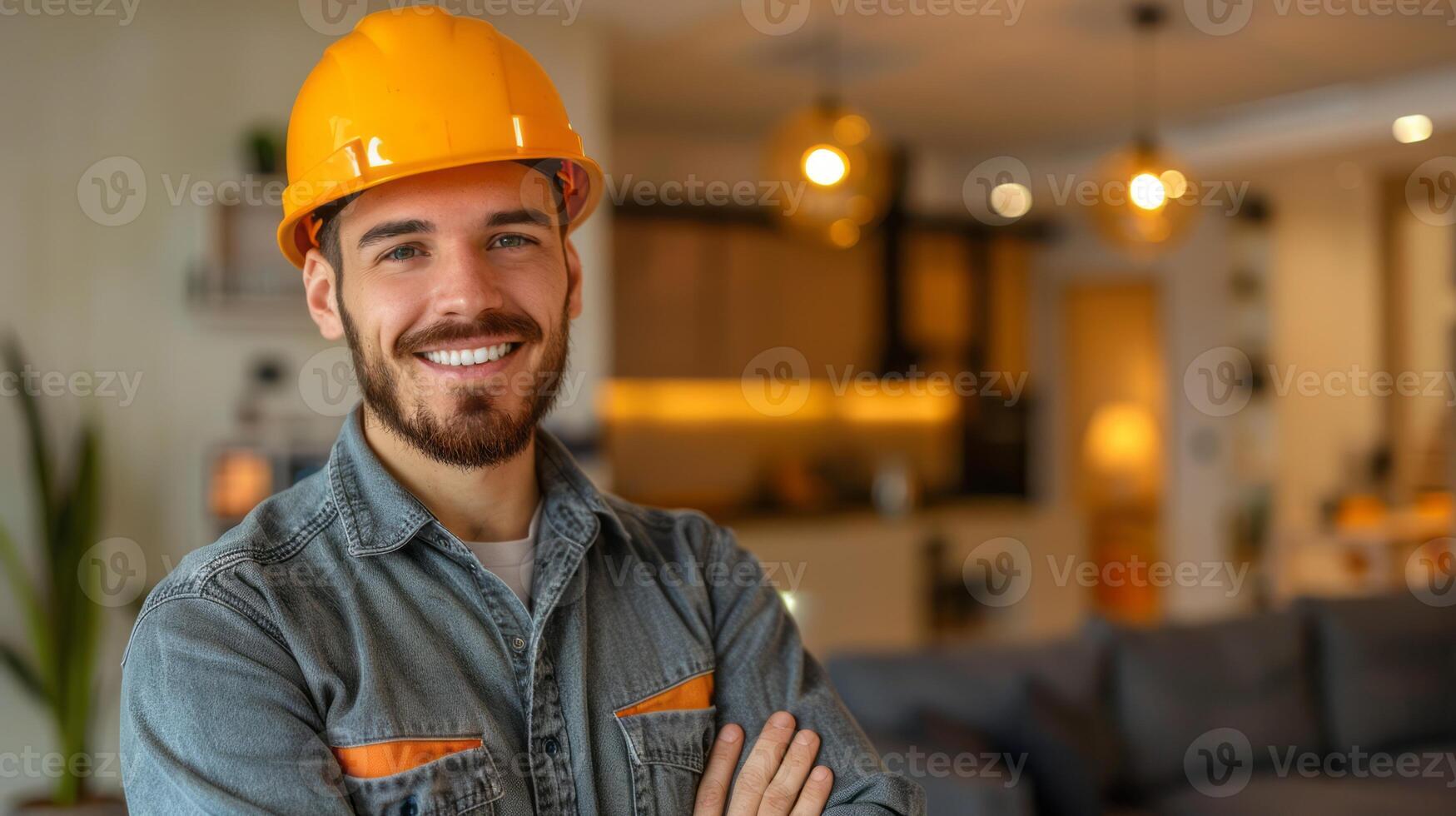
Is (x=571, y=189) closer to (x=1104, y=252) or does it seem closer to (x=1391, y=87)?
(x=1391, y=87)

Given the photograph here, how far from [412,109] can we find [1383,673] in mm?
3359

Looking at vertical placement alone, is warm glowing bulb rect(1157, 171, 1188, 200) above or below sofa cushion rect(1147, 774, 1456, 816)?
above

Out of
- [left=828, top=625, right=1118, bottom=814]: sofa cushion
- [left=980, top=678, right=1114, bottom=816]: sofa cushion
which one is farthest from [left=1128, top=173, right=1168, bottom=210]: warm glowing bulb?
[left=980, top=678, right=1114, bottom=816]: sofa cushion

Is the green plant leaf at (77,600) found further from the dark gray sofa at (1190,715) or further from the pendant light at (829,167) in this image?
the pendant light at (829,167)

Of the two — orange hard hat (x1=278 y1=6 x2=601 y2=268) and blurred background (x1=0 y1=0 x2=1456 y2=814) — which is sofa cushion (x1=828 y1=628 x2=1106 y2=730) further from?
orange hard hat (x1=278 y1=6 x2=601 y2=268)

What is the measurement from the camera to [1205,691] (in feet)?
10.4

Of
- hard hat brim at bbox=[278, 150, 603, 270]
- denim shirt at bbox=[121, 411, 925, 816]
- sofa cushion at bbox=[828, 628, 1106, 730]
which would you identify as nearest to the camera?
denim shirt at bbox=[121, 411, 925, 816]

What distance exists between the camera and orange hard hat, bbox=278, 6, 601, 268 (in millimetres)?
1219

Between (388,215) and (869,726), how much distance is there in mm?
1909

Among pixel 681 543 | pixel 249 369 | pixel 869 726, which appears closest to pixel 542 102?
pixel 681 543

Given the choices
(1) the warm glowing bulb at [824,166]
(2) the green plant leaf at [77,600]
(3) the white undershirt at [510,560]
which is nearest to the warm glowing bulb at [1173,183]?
(1) the warm glowing bulb at [824,166]

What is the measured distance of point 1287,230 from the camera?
6871 mm

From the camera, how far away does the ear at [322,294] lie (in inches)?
52.5

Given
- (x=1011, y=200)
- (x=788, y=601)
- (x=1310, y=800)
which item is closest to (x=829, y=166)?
(x=788, y=601)
